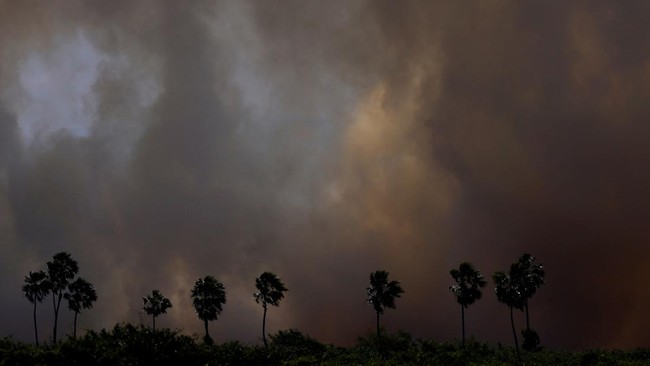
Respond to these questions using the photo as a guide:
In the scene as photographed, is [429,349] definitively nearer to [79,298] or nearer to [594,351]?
[594,351]

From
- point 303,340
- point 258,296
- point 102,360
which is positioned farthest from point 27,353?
point 303,340

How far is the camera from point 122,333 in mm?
46031

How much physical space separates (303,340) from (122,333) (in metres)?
73.3

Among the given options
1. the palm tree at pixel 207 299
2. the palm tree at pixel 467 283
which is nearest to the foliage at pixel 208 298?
the palm tree at pixel 207 299

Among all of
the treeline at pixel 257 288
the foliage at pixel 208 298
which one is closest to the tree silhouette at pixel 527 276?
the treeline at pixel 257 288

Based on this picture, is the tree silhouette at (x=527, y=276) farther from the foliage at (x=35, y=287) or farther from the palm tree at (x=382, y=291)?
the foliage at (x=35, y=287)

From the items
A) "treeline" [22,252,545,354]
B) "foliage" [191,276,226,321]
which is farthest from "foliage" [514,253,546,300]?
"foliage" [191,276,226,321]

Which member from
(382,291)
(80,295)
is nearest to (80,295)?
(80,295)

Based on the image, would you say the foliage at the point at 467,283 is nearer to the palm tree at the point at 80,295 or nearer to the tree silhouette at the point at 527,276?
the tree silhouette at the point at 527,276

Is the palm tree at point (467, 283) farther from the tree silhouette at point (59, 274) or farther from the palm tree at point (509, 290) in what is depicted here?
the tree silhouette at point (59, 274)

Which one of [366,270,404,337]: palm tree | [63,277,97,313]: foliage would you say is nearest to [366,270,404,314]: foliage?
[366,270,404,337]: palm tree

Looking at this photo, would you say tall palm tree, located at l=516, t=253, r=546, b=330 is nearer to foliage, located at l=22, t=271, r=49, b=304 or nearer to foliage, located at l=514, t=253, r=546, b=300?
foliage, located at l=514, t=253, r=546, b=300

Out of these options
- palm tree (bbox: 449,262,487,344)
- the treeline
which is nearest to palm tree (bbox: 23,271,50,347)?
the treeline

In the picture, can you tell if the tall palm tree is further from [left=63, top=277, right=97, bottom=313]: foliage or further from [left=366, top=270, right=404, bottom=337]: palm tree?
[left=63, top=277, right=97, bottom=313]: foliage
